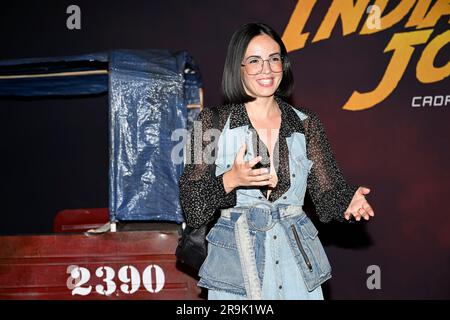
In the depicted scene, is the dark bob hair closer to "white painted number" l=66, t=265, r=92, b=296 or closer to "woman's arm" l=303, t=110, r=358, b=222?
"woman's arm" l=303, t=110, r=358, b=222

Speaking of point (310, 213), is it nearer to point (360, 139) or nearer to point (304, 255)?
point (360, 139)

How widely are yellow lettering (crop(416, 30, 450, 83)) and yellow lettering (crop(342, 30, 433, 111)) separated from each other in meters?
0.09

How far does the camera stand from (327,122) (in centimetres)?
518

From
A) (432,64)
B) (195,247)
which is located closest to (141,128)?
(195,247)

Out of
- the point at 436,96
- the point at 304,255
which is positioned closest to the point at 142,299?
the point at 304,255

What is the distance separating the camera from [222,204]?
217cm

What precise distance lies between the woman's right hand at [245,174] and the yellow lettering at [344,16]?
338cm

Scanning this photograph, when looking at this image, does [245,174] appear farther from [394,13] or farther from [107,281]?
[394,13]

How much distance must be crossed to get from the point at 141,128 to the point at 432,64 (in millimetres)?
2791

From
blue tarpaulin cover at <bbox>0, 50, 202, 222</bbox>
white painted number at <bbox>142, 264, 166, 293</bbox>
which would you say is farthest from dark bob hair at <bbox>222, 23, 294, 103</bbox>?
white painted number at <bbox>142, 264, 166, 293</bbox>

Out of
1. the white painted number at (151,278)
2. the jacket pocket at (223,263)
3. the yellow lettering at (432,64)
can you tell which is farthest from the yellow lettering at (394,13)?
the jacket pocket at (223,263)

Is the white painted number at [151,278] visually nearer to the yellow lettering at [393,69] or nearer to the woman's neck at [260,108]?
the woman's neck at [260,108]

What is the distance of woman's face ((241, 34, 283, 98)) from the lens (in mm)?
2303

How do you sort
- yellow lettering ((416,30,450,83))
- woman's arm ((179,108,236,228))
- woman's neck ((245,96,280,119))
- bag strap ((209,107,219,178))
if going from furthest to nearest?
yellow lettering ((416,30,450,83)) → woman's neck ((245,96,280,119)) → bag strap ((209,107,219,178)) → woman's arm ((179,108,236,228))
